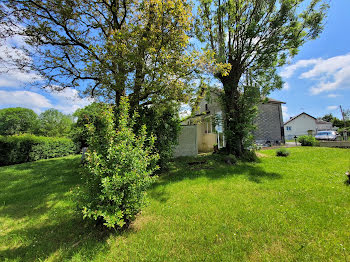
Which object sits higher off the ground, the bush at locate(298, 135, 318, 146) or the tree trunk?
the tree trunk

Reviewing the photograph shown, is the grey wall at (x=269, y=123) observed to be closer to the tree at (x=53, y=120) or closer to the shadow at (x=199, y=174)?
the shadow at (x=199, y=174)

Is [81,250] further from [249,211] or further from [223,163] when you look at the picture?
[223,163]

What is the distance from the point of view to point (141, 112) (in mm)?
6637

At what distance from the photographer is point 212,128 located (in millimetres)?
10625

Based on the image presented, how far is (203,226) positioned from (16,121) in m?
56.2

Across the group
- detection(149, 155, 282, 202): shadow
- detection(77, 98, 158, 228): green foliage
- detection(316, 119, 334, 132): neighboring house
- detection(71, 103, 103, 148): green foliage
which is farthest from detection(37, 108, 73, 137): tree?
detection(316, 119, 334, 132): neighboring house

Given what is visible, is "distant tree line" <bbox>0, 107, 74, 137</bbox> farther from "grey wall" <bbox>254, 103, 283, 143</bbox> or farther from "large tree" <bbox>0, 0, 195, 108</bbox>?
"grey wall" <bbox>254, 103, 283, 143</bbox>

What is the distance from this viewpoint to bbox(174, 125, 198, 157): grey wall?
375 inches

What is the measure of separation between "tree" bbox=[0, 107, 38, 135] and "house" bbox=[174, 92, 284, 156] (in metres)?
46.3

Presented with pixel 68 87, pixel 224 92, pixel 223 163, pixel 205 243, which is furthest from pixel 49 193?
pixel 224 92

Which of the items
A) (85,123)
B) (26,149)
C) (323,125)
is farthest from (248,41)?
(323,125)

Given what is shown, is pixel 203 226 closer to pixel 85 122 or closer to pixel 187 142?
pixel 187 142

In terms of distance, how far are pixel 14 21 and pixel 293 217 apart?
10.5 metres

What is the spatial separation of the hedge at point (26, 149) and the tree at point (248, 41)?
15.6 metres
